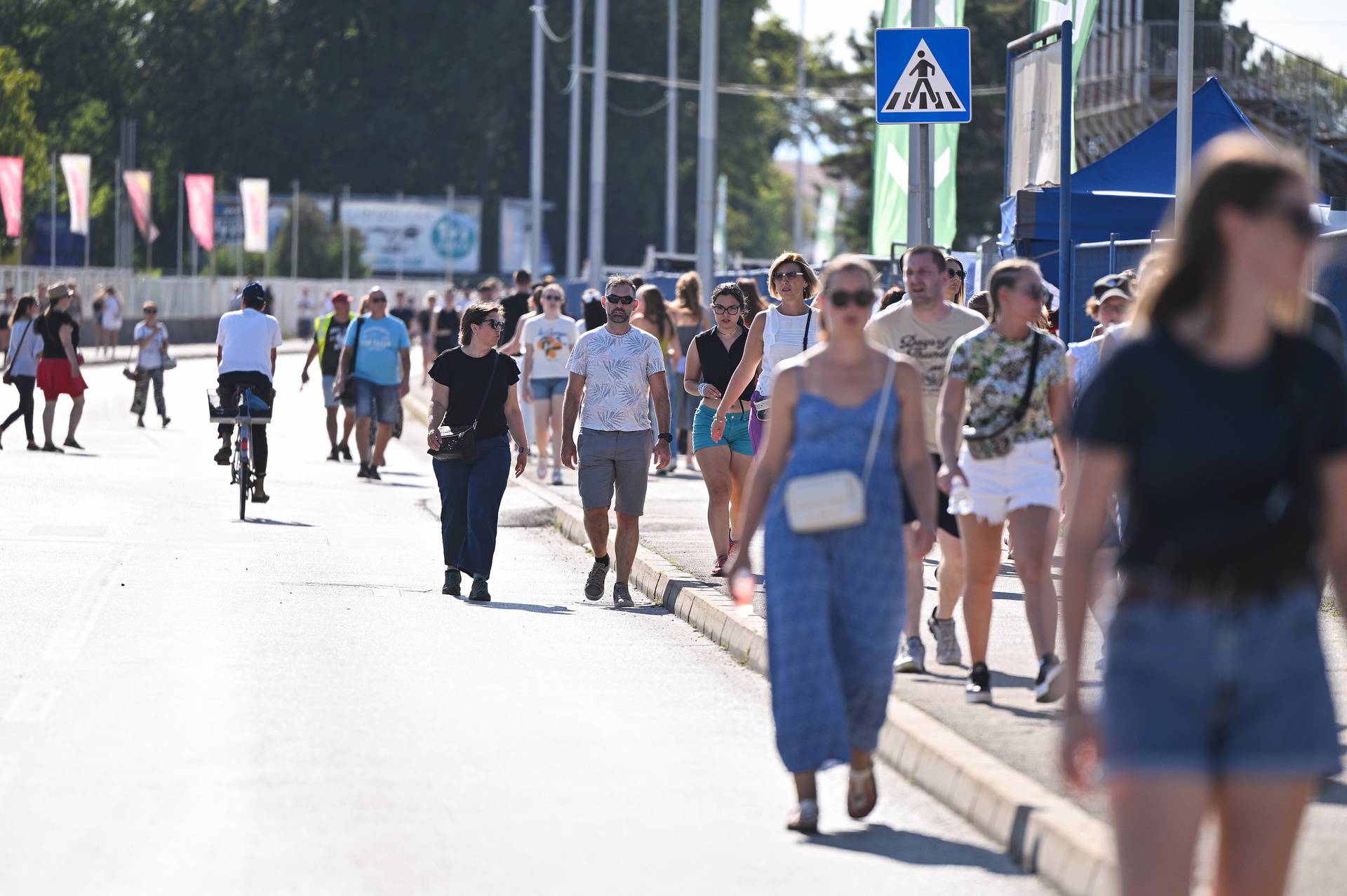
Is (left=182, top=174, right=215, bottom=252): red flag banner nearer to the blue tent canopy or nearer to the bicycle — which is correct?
the blue tent canopy

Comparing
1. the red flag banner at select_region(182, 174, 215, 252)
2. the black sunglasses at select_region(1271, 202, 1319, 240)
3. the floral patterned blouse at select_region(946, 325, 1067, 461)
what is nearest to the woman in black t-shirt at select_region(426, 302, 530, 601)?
the floral patterned blouse at select_region(946, 325, 1067, 461)

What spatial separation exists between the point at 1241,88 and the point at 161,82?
60131 millimetres

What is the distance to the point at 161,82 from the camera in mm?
91688

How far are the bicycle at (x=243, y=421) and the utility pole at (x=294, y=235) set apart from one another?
62.8 metres

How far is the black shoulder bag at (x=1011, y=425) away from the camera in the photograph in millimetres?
8477

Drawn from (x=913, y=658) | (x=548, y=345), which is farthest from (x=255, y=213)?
(x=913, y=658)

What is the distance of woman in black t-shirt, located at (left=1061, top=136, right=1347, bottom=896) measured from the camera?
3.99m

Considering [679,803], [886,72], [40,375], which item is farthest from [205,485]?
[679,803]

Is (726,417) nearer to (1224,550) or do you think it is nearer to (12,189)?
(1224,550)

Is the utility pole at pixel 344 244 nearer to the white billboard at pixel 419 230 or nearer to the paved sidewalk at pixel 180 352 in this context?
the white billboard at pixel 419 230

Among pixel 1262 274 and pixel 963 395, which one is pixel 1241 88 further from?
pixel 1262 274

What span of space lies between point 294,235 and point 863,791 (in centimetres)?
7589

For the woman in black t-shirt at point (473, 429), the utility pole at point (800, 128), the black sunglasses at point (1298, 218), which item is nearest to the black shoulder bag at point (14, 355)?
the woman in black t-shirt at point (473, 429)

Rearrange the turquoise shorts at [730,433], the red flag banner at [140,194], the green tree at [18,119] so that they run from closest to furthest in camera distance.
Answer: the turquoise shorts at [730,433] < the red flag banner at [140,194] < the green tree at [18,119]
